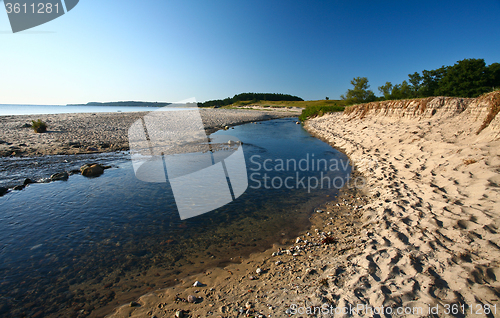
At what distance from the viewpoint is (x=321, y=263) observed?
5203mm

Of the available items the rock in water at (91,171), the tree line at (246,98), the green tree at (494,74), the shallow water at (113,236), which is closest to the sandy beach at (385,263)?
the shallow water at (113,236)

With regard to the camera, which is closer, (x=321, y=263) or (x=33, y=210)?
(x=321, y=263)

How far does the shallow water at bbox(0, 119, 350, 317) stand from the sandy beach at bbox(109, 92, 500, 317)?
0.73 m

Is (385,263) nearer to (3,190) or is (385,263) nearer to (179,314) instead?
(179,314)

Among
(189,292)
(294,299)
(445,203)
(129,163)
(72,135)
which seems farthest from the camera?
(72,135)

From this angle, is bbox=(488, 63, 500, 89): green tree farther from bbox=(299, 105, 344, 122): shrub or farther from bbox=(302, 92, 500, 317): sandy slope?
bbox=(302, 92, 500, 317): sandy slope

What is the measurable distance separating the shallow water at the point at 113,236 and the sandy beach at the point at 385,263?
0.73 m

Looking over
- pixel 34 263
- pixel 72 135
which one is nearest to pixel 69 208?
pixel 34 263

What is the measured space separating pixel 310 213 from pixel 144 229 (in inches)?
244

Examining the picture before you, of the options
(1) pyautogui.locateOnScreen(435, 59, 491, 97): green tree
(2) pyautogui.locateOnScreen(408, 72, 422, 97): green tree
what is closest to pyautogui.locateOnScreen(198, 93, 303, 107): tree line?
(2) pyautogui.locateOnScreen(408, 72, 422, 97): green tree

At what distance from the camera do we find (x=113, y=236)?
6.96m

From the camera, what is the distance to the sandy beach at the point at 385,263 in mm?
3754

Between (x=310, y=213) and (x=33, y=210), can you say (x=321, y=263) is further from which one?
(x=33, y=210)

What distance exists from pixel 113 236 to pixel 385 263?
7816mm
